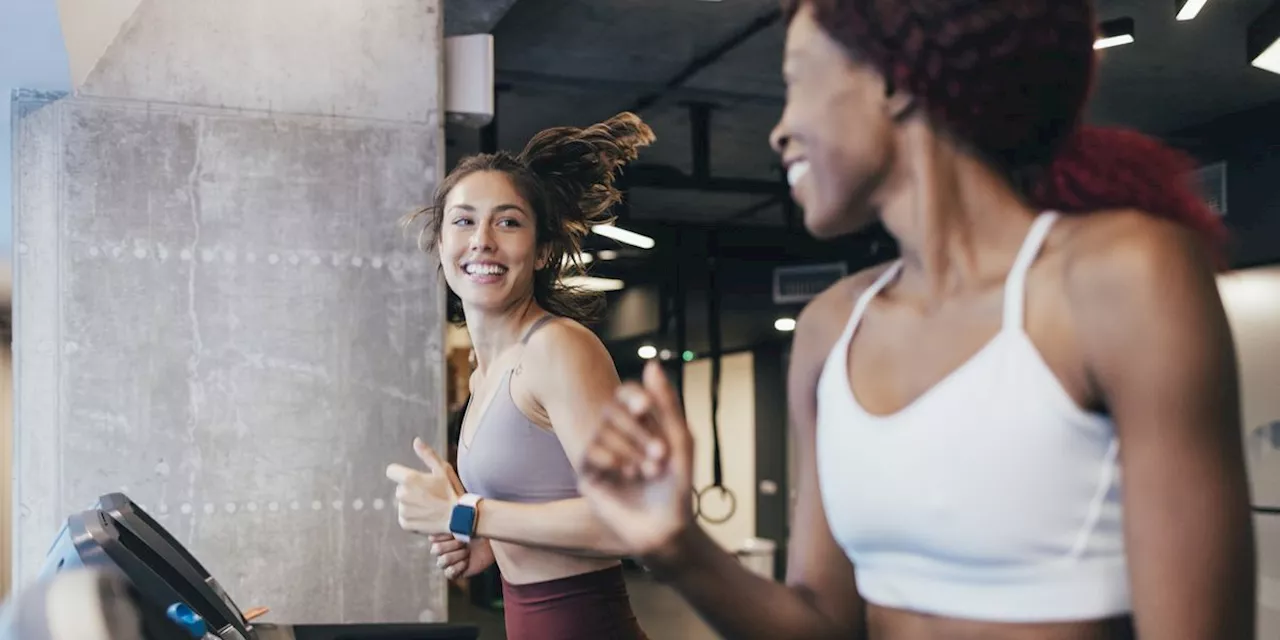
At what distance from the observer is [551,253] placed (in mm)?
2109

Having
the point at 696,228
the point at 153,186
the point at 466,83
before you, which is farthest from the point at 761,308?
the point at 153,186

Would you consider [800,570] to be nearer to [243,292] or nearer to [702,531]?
[702,531]

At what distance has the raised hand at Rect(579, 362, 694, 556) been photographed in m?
0.69

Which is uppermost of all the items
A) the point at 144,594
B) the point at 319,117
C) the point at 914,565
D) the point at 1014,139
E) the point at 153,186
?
the point at 319,117

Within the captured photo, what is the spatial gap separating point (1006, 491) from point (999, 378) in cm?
7

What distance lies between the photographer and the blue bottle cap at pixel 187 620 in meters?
1.31

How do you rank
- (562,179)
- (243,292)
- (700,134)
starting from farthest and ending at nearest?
1. (700,134)
2. (243,292)
3. (562,179)

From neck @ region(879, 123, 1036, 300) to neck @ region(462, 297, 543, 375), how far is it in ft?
4.07

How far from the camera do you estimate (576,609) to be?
1.79 metres

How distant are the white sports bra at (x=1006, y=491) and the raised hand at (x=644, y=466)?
0.15 meters

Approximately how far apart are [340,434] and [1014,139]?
2599mm

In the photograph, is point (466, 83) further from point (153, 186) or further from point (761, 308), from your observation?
point (761, 308)

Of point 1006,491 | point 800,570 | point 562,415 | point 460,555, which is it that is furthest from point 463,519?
point 1006,491

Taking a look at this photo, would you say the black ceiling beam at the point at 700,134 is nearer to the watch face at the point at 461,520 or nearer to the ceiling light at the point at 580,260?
the ceiling light at the point at 580,260
